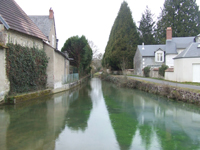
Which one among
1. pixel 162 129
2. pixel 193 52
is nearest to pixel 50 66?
pixel 162 129

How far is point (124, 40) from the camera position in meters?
42.3

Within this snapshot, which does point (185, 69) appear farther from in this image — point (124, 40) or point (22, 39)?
point (124, 40)

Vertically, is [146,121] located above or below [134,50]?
below

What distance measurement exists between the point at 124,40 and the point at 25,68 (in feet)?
107

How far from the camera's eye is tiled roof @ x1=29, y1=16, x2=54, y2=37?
73.1ft

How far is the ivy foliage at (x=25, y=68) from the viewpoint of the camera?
36.2 ft

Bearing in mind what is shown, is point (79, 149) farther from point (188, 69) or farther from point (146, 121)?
point (188, 69)

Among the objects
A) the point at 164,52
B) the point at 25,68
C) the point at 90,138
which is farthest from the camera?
the point at 164,52

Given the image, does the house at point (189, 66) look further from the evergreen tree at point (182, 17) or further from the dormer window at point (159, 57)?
the evergreen tree at point (182, 17)

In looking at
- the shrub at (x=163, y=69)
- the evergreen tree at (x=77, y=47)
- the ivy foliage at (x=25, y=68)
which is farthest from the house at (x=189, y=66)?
the evergreen tree at (x=77, y=47)

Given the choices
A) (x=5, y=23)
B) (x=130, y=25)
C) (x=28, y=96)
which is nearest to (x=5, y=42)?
(x=5, y=23)

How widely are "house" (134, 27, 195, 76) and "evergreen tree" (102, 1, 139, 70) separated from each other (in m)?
6.10

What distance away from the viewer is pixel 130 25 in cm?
4450

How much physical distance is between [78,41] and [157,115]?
22614 millimetres
